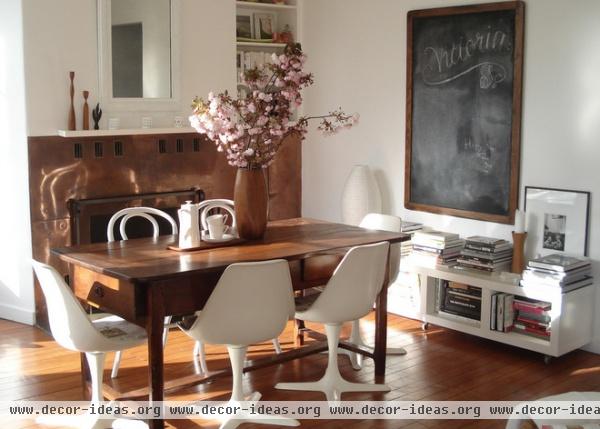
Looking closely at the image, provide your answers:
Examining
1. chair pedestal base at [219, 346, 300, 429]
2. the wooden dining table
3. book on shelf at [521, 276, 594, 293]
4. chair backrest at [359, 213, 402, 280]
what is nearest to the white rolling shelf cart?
book on shelf at [521, 276, 594, 293]

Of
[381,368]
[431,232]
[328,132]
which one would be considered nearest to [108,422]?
[381,368]

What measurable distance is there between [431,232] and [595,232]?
119cm

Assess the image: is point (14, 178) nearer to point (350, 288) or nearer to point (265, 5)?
point (265, 5)

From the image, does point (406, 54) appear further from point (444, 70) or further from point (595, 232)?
point (595, 232)

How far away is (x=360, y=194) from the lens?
6.20 metres

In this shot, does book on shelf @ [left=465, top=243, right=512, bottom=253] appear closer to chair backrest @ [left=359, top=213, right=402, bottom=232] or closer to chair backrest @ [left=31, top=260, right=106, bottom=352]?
chair backrest @ [left=359, top=213, right=402, bottom=232]

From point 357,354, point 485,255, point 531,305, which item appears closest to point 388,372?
point 357,354

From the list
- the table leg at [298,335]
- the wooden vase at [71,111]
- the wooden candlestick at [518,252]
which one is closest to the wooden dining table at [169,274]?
the table leg at [298,335]

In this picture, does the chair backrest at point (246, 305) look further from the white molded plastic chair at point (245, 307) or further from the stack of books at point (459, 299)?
the stack of books at point (459, 299)

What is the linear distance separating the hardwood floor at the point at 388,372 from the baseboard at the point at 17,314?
138mm

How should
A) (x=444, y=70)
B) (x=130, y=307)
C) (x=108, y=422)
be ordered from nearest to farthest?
(x=130, y=307), (x=108, y=422), (x=444, y=70)

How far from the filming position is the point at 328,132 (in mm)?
4508

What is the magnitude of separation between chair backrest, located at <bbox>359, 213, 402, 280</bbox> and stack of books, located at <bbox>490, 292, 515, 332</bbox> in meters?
0.71

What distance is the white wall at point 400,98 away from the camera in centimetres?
491
